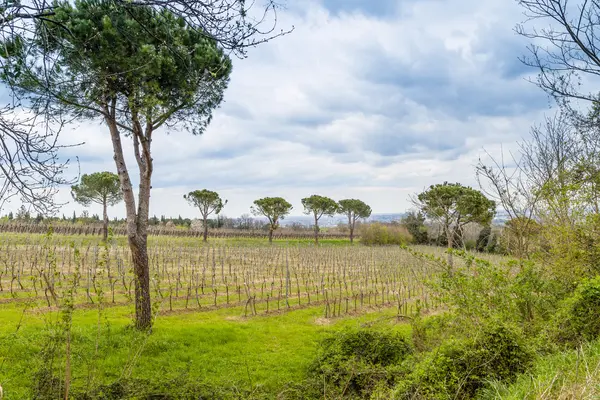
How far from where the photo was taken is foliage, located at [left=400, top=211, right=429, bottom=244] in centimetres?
3697

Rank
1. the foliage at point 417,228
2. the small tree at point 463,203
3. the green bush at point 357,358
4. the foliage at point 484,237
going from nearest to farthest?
the green bush at point 357,358, the small tree at point 463,203, the foliage at point 484,237, the foliage at point 417,228

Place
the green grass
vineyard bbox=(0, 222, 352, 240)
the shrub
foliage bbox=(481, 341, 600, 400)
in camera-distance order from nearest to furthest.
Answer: foliage bbox=(481, 341, 600, 400) → the green grass → vineyard bbox=(0, 222, 352, 240) → the shrub

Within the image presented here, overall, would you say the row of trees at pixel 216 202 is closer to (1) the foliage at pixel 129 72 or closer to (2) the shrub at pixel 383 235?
(2) the shrub at pixel 383 235

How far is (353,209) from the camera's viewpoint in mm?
46062

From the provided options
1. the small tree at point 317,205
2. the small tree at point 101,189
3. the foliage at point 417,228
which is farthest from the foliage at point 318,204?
the small tree at point 101,189

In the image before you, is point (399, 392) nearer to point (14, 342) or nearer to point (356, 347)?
point (356, 347)

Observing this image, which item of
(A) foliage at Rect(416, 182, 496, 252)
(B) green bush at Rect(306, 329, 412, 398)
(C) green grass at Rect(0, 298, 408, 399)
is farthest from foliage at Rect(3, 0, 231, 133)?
(A) foliage at Rect(416, 182, 496, 252)

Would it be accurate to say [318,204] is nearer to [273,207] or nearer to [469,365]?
[273,207]

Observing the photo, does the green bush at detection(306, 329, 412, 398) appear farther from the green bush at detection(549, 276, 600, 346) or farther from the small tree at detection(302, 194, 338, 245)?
the small tree at detection(302, 194, 338, 245)

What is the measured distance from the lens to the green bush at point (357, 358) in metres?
4.88

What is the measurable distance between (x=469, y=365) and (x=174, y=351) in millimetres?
4925

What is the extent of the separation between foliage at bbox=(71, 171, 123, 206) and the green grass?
22053 mm

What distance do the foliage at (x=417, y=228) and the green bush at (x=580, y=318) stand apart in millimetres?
32988

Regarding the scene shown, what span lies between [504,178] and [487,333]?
555 centimetres
